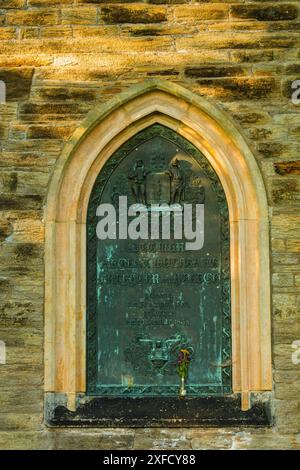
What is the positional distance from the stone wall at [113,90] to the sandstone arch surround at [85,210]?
0.08 meters

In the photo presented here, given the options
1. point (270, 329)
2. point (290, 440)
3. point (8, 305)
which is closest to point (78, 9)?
point (8, 305)

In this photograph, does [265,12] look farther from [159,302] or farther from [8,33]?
[159,302]

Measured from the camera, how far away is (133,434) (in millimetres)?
7781

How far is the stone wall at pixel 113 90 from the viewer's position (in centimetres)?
791

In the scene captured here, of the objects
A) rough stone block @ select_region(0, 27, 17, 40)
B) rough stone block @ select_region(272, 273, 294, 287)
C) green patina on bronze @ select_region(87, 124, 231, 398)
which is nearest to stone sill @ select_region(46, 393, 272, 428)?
green patina on bronze @ select_region(87, 124, 231, 398)

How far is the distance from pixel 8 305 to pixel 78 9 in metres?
2.46

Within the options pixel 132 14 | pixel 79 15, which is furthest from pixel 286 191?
pixel 79 15

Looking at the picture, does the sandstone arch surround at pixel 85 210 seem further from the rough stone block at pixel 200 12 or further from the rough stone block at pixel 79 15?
the rough stone block at pixel 79 15

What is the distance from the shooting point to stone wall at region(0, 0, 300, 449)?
7.91 metres

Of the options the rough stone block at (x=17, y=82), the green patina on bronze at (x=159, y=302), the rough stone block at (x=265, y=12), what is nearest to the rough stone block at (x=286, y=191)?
the green patina on bronze at (x=159, y=302)

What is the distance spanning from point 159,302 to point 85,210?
0.95 metres

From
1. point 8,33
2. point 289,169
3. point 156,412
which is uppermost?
point 8,33

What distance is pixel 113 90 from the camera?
815cm

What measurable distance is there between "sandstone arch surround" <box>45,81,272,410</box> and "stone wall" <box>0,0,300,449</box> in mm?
80
